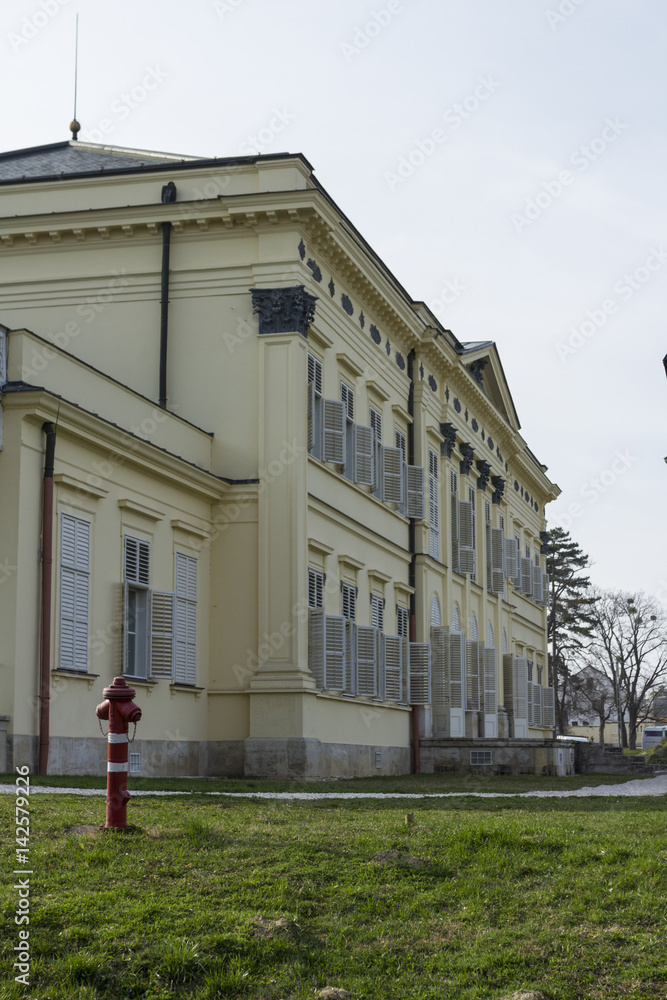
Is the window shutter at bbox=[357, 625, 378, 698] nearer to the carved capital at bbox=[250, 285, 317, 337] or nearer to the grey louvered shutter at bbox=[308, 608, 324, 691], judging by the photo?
the grey louvered shutter at bbox=[308, 608, 324, 691]

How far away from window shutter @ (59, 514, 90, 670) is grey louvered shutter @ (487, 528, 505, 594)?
2426 centimetres

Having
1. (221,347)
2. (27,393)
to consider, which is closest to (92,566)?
(27,393)

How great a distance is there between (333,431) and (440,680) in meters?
9.60

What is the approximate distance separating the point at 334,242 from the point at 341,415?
344 centimetres

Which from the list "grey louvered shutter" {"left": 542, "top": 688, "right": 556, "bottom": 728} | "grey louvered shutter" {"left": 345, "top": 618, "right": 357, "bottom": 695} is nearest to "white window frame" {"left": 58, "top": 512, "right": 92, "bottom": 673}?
"grey louvered shutter" {"left": 345, "top": 618, "right": 357, "bottom": 695}

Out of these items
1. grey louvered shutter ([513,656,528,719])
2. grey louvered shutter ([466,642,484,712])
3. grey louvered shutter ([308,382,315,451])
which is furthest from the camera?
grey louvered shutter ([513,656,528,719])

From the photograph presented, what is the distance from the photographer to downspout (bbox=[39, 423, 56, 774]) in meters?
17.0

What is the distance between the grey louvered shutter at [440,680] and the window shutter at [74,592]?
15.2m

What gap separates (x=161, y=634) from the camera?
2078cm

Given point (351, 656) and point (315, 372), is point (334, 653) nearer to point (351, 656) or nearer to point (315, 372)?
point (351, 656)

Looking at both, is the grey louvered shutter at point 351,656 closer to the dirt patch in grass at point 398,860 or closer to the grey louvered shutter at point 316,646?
the grey louvered shutter at point 316,646

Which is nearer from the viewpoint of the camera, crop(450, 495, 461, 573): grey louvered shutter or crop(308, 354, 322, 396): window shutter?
crop(308, 354, 322, 396): window shutter

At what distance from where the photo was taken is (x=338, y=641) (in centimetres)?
2428

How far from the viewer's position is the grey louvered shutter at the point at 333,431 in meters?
25.4
